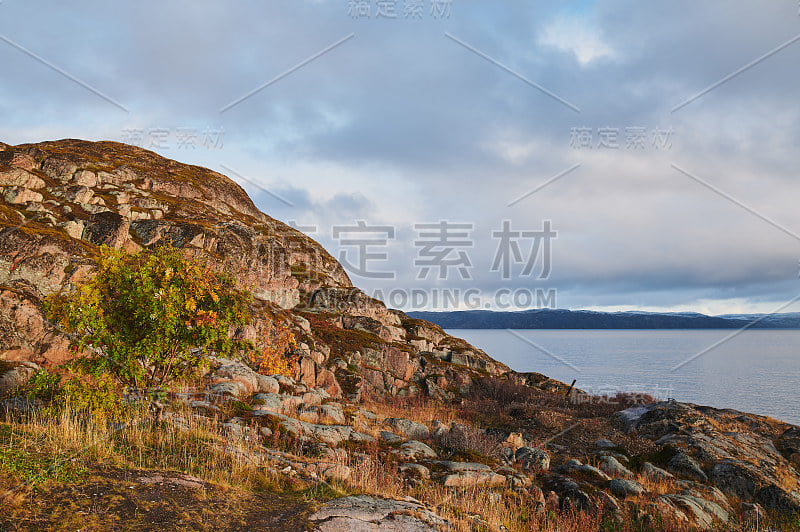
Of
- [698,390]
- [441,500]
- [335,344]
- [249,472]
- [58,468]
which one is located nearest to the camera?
[58,468]

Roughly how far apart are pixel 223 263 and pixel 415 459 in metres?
47.3

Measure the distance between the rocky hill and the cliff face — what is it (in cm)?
23

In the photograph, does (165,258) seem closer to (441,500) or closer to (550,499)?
(441,500)

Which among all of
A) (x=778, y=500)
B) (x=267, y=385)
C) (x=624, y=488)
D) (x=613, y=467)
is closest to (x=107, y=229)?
(x=267, y=385)

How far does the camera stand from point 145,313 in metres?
11.2

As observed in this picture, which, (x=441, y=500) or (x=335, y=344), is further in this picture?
(x=335, y=344)

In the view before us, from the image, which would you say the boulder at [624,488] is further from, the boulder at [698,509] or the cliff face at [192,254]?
the cliff face at [192,254]

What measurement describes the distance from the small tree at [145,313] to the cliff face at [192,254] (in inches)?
436

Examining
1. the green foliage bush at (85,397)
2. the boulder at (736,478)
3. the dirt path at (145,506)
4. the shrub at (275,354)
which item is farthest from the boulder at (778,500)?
→ the shrub at (275,354)

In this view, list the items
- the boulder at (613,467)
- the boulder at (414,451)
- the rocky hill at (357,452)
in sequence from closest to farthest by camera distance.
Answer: the rocky hill at (357,452) → the boulder at (414,451) → the boulder at (613,467)

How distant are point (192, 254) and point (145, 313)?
147 ft

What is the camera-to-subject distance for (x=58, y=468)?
732 cm

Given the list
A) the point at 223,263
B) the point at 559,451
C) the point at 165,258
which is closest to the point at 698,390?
the point at 559,451

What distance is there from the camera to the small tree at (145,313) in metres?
10.9
